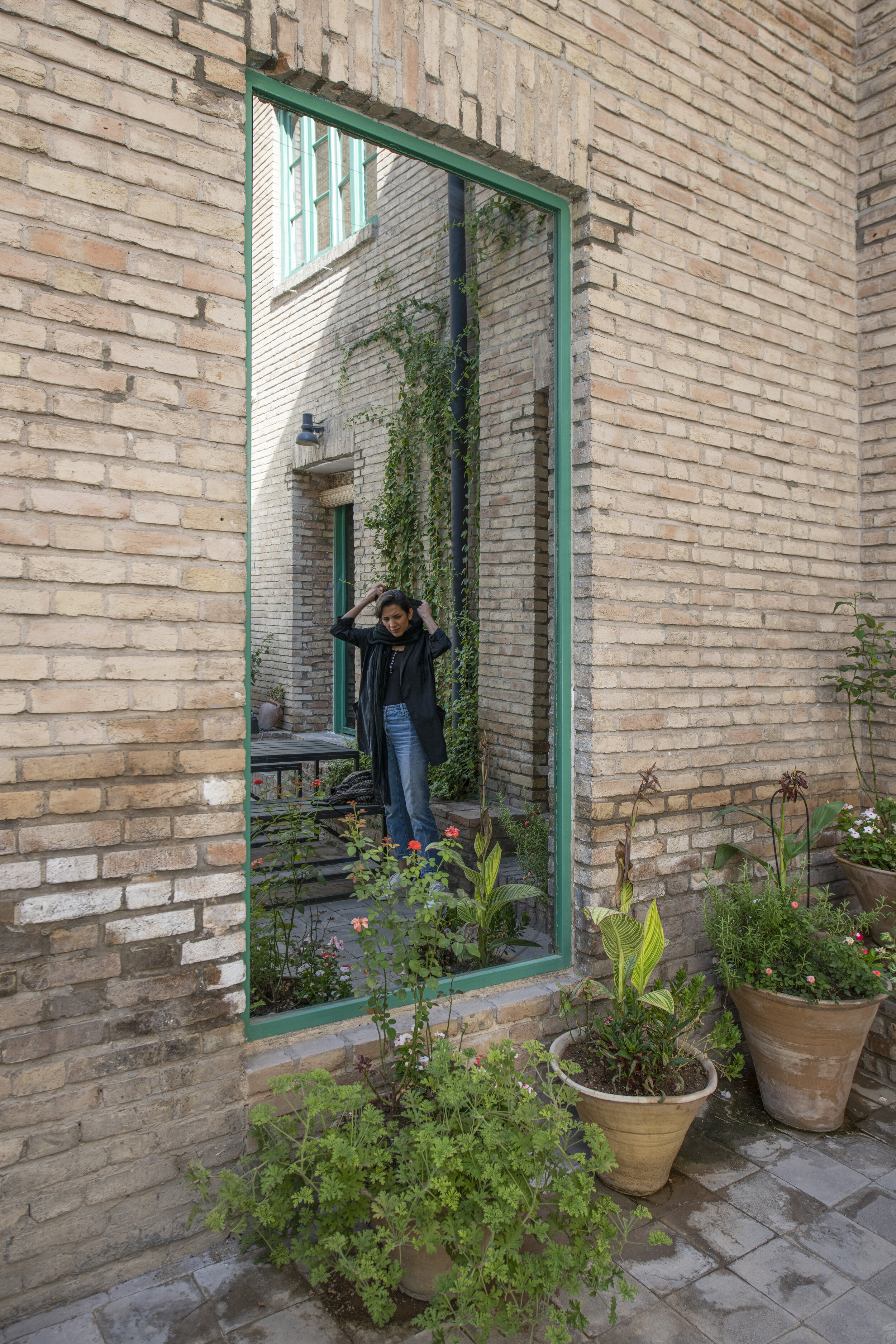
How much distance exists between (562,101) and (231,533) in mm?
2047

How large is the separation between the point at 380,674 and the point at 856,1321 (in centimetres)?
→ 330

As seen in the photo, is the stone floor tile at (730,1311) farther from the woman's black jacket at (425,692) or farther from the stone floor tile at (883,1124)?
the woman's black jacket at (425,692)

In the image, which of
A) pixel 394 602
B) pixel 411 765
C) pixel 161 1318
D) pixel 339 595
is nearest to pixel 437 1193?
pixel 161 1318

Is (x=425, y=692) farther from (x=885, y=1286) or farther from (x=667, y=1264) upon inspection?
(x=885, y=1286)

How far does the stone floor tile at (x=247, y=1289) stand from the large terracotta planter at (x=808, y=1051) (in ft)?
5.90

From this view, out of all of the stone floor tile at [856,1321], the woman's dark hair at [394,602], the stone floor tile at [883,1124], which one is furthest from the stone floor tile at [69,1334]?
the woman's dark hair at [394,602]

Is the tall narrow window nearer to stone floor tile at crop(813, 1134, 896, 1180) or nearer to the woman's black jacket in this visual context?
the woman's black jacket

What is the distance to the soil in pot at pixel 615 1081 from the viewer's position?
268cm

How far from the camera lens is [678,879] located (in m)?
3.42

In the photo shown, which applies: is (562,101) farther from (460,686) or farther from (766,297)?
(460,686)

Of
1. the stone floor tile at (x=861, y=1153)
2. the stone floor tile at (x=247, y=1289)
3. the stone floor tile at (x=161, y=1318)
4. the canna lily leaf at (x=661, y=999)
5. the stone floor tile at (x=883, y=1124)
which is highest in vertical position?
the canna lily leaf at (x=661, y=999)

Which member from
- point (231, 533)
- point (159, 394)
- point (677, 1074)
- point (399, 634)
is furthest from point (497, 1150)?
point (399, 634)

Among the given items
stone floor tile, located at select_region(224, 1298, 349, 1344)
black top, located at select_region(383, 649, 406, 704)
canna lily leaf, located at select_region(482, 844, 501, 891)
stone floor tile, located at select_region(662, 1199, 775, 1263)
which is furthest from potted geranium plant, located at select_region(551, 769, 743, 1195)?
black top, located at select_region(383, 649, 406, 704)

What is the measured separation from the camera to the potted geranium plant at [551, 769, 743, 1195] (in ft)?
8.57
